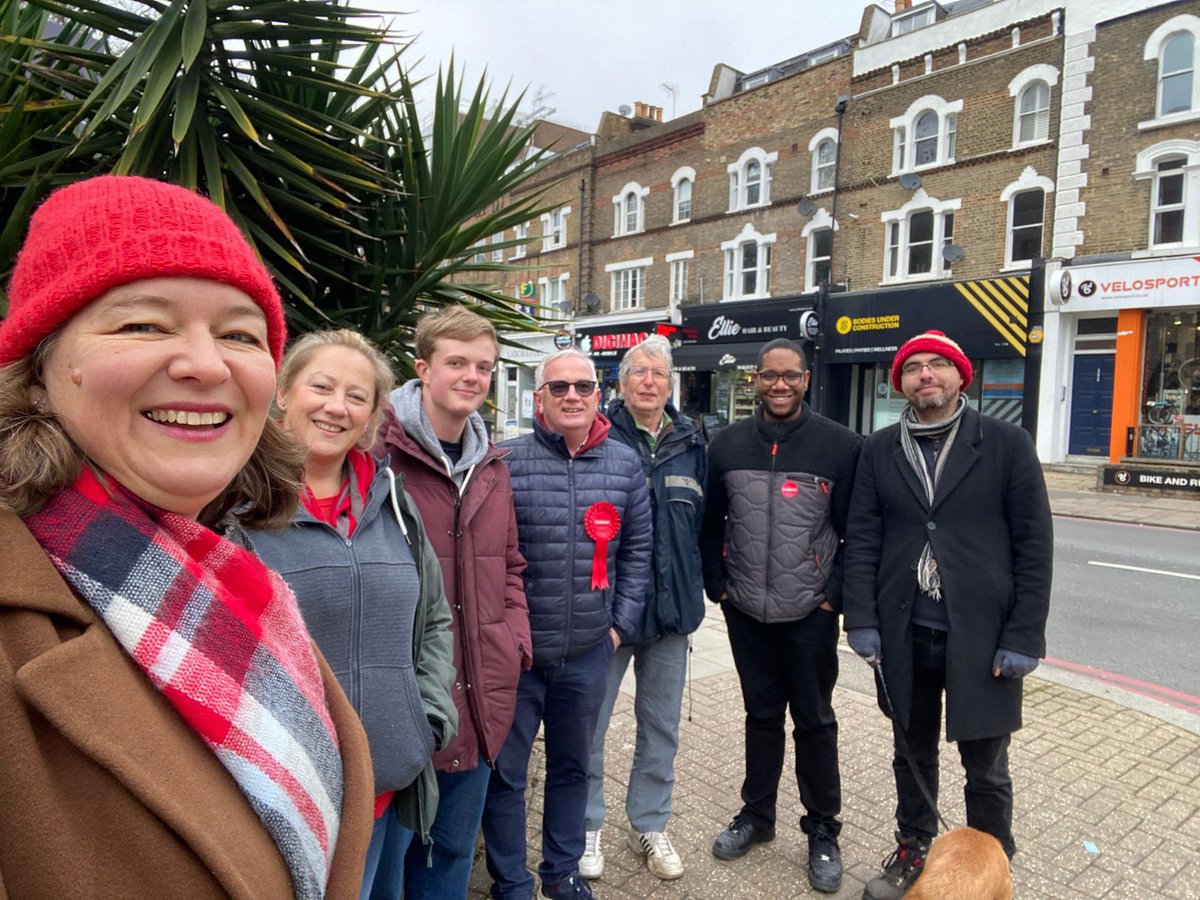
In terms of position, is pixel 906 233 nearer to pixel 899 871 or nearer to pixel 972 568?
pixel 972 568

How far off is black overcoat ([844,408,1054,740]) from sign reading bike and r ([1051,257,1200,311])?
16860mm

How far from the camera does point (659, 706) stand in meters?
3.32

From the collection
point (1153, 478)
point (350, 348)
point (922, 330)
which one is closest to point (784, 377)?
point (350, 348)

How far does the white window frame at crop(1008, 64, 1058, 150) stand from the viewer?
1788 centimetres

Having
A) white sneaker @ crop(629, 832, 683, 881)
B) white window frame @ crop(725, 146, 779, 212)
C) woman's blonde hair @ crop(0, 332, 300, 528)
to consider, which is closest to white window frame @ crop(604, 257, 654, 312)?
white window frame @ crop(725, 146, 779, 212)

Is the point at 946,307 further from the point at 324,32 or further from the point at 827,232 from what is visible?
the point at 324,32

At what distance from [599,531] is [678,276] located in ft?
80.4

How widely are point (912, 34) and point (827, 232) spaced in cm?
531

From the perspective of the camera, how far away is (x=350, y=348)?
2.21m

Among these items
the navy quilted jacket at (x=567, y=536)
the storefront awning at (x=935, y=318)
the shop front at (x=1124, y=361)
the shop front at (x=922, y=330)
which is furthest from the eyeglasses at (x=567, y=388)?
the storefront awning at (x=935, y=318)

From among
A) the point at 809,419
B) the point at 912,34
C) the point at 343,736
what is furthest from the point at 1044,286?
the point at 343,736

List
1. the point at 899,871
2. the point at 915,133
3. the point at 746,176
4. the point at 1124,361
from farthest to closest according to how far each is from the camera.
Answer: the point at 746,176
the point at 915,133
the point at 1124,361
the point at 899,871

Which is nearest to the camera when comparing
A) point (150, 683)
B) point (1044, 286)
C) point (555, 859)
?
point (150, 683)

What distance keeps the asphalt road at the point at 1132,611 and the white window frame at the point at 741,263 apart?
1408 centimetres
